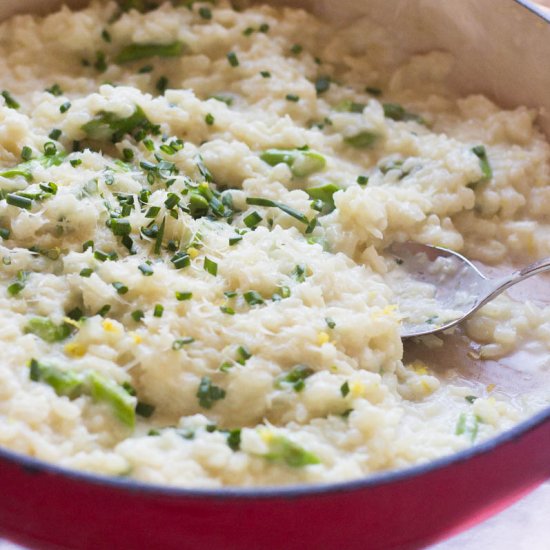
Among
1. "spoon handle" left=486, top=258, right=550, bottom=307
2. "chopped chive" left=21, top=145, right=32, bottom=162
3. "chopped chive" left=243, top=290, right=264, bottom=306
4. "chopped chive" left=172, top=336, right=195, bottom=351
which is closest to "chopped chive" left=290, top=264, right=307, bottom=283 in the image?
"chopped chive" left=243, top=290, right=264, bottom=306

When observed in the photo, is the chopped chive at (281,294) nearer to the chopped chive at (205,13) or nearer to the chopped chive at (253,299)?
the chopped chive at (253,299)

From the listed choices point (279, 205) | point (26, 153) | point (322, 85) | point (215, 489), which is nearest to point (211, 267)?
point (279, 205)

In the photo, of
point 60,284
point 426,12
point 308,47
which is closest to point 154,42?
point 308,47

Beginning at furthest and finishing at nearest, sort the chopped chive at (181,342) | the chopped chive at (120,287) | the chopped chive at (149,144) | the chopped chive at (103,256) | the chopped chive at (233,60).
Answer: the chopped chive at (233,60)
the chopped chive at (149,144)
the chopped chive at (103,256)
the chopped chive at (120,287)
the chopped chive at (181,342)

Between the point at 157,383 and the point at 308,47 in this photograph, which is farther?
the point at 308,47

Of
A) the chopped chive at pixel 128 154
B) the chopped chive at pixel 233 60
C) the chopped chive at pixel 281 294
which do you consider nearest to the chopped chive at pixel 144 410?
the chopped chive at pixel 281 294

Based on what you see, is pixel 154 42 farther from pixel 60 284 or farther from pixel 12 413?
pixel 12 413
